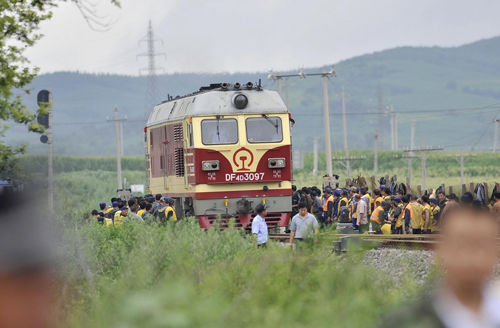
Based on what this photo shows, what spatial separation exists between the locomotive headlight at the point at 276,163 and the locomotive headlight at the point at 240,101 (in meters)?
1.56

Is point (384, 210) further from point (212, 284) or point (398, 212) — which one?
point (212, 284)

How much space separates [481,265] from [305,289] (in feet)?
16.2

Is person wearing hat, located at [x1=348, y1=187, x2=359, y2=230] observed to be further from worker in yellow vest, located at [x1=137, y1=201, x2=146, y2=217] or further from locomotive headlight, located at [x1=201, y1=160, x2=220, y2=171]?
worker in yellow vest, located at [x1=137, y1=201, x2=146, y2=217]

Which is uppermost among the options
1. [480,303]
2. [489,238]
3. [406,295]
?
[489,238]

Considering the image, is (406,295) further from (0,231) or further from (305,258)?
(0,231)

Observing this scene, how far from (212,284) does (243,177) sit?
1697cm

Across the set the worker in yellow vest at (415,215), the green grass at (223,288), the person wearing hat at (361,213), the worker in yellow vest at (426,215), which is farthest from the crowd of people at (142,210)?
the green grass at (223,288)

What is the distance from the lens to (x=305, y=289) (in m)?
8.81

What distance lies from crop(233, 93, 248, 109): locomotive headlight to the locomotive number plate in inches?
69.5

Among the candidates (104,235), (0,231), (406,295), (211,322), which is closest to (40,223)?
(0,231)

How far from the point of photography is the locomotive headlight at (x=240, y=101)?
25875 mm

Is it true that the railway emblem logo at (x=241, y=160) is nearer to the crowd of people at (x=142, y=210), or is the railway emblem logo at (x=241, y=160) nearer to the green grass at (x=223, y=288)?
the crowd of people at (x=142, y=210)

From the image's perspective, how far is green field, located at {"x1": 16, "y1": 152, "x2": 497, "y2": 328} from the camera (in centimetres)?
439

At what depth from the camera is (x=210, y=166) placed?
25328mm
